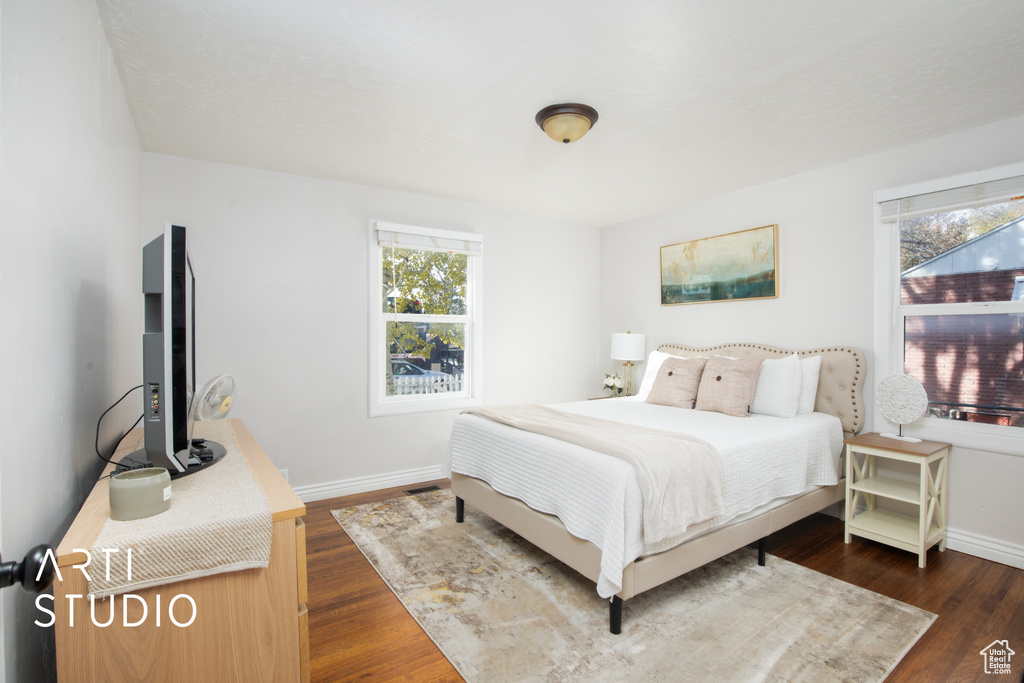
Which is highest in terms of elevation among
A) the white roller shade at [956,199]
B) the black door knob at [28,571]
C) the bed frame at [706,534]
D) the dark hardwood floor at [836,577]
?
the white roller shade at [956,199]

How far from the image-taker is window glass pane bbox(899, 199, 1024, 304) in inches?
105

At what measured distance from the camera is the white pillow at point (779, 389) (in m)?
3.14

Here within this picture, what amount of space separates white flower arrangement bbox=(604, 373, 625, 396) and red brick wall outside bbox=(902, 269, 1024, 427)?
7.40ft

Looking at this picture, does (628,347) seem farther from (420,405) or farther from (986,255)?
(986,255)

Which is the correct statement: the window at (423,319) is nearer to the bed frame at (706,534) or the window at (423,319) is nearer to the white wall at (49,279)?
the bed frame at (706,534)

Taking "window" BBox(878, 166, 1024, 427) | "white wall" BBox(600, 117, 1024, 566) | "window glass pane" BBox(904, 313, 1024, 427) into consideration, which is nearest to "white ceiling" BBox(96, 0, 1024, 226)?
"white wall" BBox(600, 117, 1024, 566)

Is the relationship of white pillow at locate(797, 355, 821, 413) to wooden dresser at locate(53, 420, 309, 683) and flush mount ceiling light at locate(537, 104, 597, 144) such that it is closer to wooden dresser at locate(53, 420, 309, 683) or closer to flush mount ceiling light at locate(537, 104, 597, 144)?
flush mount ceiling light at locate(537, 104, 597, 144)

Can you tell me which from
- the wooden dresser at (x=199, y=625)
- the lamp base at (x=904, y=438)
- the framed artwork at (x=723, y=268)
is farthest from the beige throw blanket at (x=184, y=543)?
the framed artwork at (x=723, y=268)

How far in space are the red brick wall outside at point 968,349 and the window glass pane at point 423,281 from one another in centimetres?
328

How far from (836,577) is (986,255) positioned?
80.1 inches

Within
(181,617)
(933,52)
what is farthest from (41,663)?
(933,52)

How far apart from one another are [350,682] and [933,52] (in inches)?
134

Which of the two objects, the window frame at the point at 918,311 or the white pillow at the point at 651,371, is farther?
the white pillow at the point at 651,371

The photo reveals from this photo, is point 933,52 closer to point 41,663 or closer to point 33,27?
point 33,27
